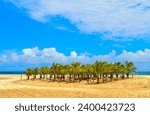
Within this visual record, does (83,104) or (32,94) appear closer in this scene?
(83,104)

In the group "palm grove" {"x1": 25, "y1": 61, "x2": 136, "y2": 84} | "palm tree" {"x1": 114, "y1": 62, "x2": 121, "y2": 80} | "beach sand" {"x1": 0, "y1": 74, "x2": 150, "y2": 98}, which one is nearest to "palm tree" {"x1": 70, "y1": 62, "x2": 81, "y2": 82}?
"palm grove" {"x1": 25, "y1": 61, "x2": 136, "y2": 84}

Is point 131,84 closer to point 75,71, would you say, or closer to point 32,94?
point 75,71

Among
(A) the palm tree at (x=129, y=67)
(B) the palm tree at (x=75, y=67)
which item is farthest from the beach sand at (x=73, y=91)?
(B) the palm tree at (x=75, y=67)

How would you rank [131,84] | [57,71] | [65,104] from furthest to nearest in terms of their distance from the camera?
1. [57,71]
2. [131,84]
3. [65,104]

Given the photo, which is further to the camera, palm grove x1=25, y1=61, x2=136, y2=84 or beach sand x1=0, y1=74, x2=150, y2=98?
palm grove x1=25, y1=61, x2=136, y2=84

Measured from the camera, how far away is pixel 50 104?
18.9 meters

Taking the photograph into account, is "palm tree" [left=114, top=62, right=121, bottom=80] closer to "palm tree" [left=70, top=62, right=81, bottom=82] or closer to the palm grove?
the palm grove

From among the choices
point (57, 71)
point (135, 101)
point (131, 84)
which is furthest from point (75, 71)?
point (135, 101)

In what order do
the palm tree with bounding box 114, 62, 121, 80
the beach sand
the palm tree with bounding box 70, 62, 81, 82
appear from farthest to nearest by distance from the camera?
the palm tree with bounding box 70, 62, 81, 82 < the palm tree with bounding box 114, 62, 121, 80 < the beach sand

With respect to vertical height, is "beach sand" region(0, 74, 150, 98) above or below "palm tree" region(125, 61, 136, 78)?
below

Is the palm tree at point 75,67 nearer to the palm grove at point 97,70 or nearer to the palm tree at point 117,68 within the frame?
the palm grove at point 97,70

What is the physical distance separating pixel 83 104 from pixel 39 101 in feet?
9.25

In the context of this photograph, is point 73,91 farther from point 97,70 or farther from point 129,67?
point 129,67

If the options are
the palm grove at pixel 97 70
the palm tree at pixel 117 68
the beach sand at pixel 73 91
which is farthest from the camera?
the palm tree at pixel 117 68
